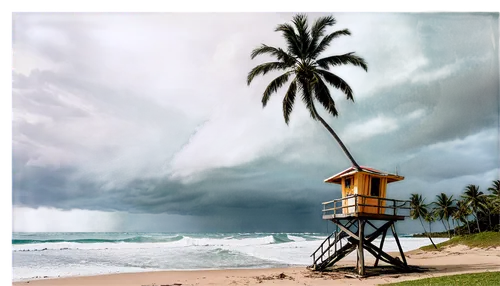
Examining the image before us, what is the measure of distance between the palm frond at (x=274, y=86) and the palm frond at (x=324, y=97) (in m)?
1.18

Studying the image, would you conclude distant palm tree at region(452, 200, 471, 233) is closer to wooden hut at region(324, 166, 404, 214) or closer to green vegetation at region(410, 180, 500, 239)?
green vegetation at region(410, 180, 500, 239)

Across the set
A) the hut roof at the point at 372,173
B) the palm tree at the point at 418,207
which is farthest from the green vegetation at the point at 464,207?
the hut roof at the point at 372,173

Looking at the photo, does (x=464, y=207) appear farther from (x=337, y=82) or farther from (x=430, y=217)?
(x=337, y=82)

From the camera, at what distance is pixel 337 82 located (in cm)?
1445

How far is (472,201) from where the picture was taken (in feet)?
131

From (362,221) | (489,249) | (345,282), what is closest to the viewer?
(345,282)

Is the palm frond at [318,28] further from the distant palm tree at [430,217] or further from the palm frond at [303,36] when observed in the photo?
the distant palm tree at [430,217]

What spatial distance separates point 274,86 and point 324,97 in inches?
75.0

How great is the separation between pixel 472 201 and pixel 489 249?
18970 mm

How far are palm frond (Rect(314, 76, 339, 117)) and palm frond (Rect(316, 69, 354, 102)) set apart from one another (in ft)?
1.25

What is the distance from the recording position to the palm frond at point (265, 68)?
14510 millimetres

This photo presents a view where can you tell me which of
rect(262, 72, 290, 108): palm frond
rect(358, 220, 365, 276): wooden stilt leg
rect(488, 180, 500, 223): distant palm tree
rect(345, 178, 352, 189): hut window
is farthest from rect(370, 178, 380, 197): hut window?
rect(488, 180, 500, 223): distant palm tree
